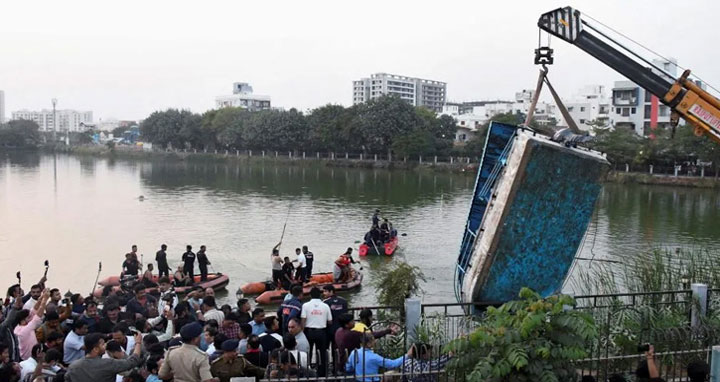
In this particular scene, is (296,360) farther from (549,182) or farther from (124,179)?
(124,179)

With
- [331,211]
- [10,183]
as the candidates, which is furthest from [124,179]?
[331,211]

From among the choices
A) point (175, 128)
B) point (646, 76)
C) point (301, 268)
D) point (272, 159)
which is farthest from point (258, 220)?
point (175, 128)

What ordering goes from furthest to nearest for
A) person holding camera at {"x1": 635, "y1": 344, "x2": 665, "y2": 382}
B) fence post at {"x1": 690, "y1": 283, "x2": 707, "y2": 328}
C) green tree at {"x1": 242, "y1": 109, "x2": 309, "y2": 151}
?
green tree at {"x1": 242, "y1": 109, "x2": 309, "y2": 151} < fence post at {"x1": 690, "y1": 283, "x2": 707, "y2": 328} < person holding camera at {"x1": 635, "y1": 344, "x2": 665, "y2": 382}

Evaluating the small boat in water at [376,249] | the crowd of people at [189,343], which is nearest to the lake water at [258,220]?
the small boat in water at [376,249]

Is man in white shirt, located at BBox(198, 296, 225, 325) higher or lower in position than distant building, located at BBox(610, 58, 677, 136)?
lower

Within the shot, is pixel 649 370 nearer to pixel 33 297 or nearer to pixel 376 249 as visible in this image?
pixel 33 297

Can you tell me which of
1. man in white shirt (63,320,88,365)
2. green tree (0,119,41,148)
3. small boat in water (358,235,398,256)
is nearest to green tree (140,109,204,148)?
green tree (0,119,41,148)

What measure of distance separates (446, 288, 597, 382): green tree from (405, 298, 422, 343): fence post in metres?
2.42

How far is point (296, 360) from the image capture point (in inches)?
267

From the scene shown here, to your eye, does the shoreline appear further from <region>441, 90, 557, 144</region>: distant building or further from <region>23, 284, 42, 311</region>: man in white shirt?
<region>23, 284, 42, 311</region>: man in white shirt

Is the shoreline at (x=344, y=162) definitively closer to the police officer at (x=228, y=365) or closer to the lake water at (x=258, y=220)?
the lake water at (x=258, y=220)

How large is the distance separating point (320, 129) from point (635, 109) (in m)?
32.2

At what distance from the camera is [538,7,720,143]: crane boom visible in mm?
12906

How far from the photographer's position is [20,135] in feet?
327
